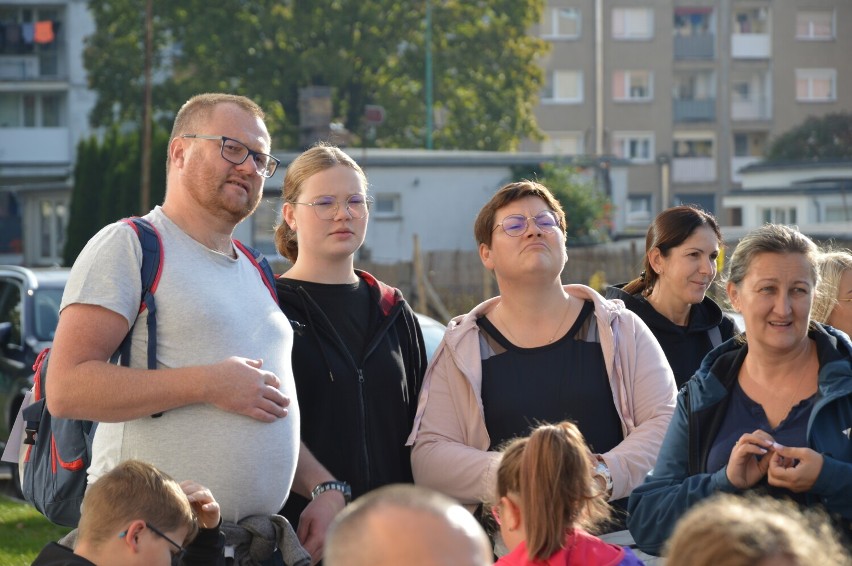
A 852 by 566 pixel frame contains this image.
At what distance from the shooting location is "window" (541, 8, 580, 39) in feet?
229

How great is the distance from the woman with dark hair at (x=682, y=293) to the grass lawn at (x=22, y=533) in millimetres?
4274

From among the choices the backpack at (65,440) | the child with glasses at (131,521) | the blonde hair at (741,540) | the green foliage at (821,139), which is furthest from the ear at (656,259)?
the green foliage at (821,139)

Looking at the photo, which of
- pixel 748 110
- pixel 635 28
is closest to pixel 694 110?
pixel 748 110

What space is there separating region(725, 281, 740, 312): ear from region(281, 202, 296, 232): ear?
5.44ft

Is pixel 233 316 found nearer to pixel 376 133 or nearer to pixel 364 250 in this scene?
pixel 364 250

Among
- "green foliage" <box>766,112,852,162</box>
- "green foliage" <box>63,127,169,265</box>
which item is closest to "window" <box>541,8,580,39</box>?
"green foliage" <box>766,112,852,162</box>

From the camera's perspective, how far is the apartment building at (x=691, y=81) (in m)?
69.8

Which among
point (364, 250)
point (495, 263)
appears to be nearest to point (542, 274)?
point (495, 263)

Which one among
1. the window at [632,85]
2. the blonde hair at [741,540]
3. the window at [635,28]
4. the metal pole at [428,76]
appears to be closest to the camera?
the blonde hair at [741,540]

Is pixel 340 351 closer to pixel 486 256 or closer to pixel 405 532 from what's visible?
pixel 486 256

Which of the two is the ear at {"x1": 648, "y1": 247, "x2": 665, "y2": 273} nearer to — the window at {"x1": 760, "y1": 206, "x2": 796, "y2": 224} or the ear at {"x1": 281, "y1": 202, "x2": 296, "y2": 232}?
the ear at {"x1": 281, "y1": 202, "x2": 296, "y2": 232}

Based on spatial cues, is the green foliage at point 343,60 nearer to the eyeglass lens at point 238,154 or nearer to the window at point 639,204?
the window at point 639,204

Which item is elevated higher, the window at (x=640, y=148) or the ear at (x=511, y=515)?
the window at (x=640, y=148)

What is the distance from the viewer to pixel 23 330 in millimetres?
12617
